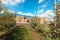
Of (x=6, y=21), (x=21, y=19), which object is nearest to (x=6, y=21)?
(x=6, y=21)

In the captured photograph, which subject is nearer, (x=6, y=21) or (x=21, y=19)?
(x=6, y=21)

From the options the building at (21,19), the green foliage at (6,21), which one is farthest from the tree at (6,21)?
the building at (21,19)

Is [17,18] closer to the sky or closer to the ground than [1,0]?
closer to the ground

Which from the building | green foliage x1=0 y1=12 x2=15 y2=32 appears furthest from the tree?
the building

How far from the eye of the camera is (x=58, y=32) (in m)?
9.48

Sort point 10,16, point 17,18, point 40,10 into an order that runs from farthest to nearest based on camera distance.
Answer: point 17,18, point 10,16, point 40,10

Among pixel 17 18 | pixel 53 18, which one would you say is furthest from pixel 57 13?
pixel 17 18

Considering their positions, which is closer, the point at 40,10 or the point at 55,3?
the point at 40,10

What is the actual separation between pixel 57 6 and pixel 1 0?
5.84 m

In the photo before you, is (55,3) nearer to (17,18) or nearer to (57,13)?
(57,13)

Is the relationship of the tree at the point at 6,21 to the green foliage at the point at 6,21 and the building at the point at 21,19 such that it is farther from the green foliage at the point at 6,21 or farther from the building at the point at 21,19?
the building at the point at 21,19

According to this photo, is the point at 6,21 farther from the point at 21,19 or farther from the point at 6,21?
the point at 21,19

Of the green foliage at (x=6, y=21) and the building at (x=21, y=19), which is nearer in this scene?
the green foliage at (x=6, y=21)

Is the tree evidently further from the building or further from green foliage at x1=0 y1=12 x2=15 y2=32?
the building
